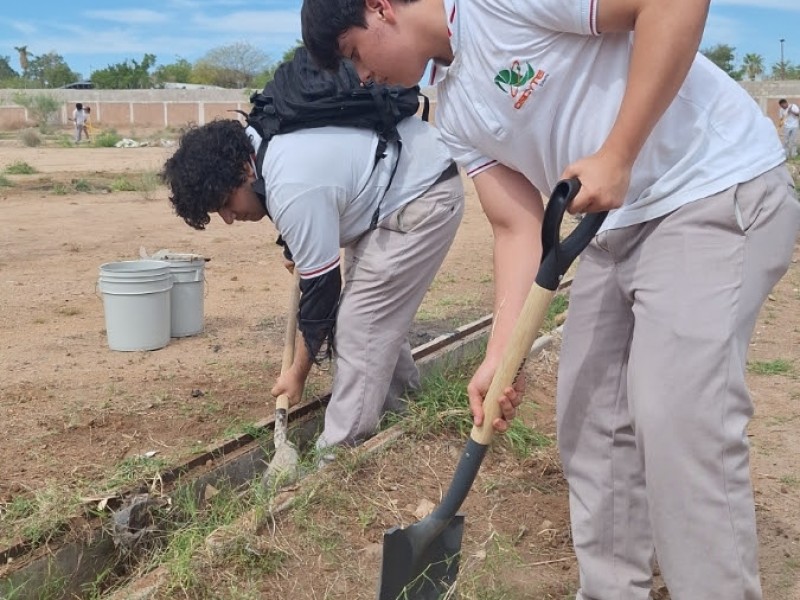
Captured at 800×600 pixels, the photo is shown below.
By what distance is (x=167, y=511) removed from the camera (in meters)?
3.29

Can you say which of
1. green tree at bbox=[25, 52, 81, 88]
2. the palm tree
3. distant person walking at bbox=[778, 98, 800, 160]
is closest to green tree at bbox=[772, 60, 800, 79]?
the palm tree

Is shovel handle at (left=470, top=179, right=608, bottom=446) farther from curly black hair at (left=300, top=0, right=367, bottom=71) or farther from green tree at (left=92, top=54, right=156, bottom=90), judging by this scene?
green tree at (left=92, top=54, right=156, bottom=90)

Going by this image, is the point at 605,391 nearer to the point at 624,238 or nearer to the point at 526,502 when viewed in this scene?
the point at 624,238

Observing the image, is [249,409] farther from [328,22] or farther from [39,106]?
[39,106]

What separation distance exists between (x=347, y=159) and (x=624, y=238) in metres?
1.66

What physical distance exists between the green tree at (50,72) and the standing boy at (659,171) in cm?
8742

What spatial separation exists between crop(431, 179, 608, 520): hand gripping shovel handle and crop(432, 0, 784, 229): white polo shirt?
0.12 m

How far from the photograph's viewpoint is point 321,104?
11.4 feet

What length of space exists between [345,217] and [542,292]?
172 centimetres

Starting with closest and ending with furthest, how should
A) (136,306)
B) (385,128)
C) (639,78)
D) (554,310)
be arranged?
(639,78), (385,128), (136,306), (554,310)

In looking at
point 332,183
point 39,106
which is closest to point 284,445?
point 332,183

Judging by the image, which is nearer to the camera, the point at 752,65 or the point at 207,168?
the point at 207,168

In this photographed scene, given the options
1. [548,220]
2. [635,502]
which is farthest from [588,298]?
[635,502]

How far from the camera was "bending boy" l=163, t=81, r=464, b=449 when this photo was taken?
3391 millimetres
